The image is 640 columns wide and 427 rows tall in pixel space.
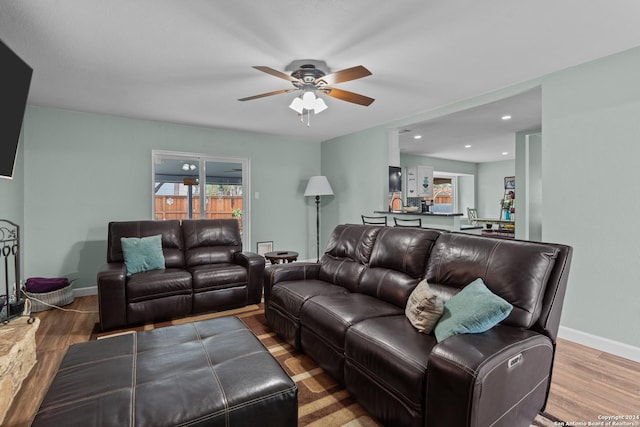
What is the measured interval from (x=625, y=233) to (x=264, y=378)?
9.82 ft

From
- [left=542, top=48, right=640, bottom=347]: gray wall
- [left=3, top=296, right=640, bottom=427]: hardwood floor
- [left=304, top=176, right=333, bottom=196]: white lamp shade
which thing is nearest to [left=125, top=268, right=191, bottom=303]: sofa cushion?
[left=3, top=296, right=640, bottom=427]: hardwood floor

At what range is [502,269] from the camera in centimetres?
183

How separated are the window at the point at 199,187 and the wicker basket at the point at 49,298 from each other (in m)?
1.46

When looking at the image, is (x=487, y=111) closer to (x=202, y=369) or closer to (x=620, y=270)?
(x=620, y=270)

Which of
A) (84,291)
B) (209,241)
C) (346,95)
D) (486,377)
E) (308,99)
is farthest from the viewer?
(84,291)

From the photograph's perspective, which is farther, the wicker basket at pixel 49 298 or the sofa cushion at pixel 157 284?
the wicker basket at pixel 49 298

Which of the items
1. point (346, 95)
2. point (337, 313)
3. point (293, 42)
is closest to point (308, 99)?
point (346, 95)

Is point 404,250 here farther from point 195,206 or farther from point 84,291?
point 84,291

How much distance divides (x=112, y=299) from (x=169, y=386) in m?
2.13

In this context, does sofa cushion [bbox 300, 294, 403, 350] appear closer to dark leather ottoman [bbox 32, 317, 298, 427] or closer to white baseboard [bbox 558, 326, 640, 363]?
dark leather ottoman [bbox 32, 317, 298, 427]

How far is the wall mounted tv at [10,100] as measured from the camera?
72.2 inches

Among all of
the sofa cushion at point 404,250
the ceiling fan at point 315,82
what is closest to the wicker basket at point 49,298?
the ceiling fan at point 315,82

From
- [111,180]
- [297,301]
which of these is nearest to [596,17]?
[297,301]

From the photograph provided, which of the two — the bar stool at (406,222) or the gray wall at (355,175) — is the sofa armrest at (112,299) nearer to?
the bar stool at (406,222)
